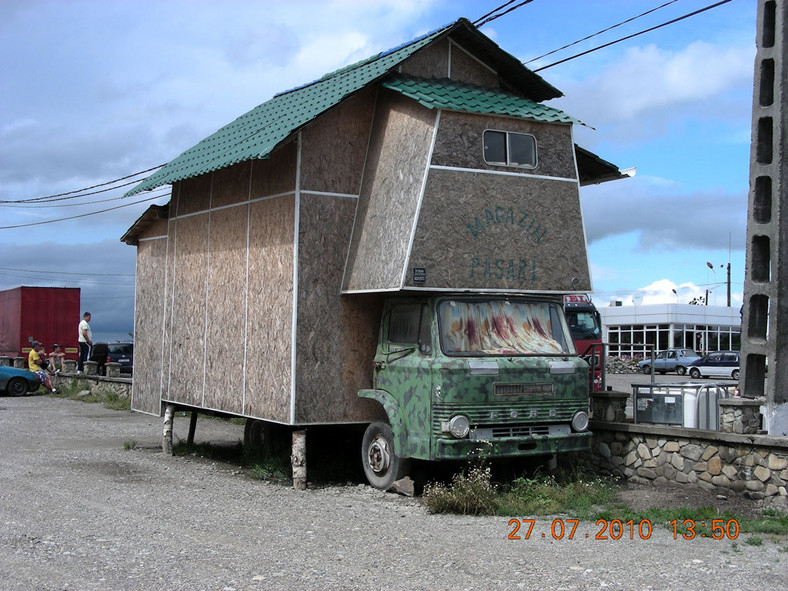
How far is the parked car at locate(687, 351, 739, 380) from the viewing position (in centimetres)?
4522

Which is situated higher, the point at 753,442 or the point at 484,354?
the point at 484,354

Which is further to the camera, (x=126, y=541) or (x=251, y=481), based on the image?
(x=251, y=481)

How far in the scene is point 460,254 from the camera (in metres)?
10.8

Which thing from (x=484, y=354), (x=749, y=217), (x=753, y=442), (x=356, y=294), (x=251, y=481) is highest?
(x=749, y=217)

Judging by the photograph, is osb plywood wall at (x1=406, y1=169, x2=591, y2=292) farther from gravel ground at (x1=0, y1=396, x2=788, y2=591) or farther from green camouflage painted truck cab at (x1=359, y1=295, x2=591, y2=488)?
gravel ground at (x1=0, y1=396, x2=788, y2=591)

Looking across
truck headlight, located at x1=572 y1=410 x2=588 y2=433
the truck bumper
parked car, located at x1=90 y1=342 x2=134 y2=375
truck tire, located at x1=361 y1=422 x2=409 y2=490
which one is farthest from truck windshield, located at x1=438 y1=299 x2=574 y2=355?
parked car, located at x1=90 y1=342 x2=134 y2=375

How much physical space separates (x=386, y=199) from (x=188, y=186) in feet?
16.2

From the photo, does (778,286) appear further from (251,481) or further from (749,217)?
(251,481)

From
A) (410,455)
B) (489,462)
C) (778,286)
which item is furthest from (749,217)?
(410,455)

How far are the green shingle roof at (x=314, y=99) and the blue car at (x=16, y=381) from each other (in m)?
16.2

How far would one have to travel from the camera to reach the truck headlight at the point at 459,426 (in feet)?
32.6

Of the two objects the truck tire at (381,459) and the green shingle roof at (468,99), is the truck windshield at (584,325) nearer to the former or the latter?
the green shingle roof at (468,99)

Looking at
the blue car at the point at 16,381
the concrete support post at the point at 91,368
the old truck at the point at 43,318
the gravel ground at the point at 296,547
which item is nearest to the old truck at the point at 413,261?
the gravel ground at the point at 296,547

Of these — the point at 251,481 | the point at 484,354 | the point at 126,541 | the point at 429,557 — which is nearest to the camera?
the point at 429,557
